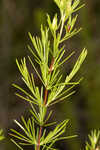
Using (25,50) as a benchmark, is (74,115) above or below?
below

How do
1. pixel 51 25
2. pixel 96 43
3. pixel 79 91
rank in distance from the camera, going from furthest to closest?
pixel 79 91 → pixel 96 43 → pixel 51 25

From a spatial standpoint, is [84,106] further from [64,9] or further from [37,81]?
[64,9]

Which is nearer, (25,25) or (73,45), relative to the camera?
(73,45)

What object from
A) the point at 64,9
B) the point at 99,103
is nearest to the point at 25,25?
the point at 99,103

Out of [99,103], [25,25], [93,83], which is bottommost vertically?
[99,103]

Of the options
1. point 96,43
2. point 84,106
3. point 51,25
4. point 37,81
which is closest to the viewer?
point 51,25

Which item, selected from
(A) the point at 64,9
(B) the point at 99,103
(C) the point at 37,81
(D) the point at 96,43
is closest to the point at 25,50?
(C) the point at 37,81
